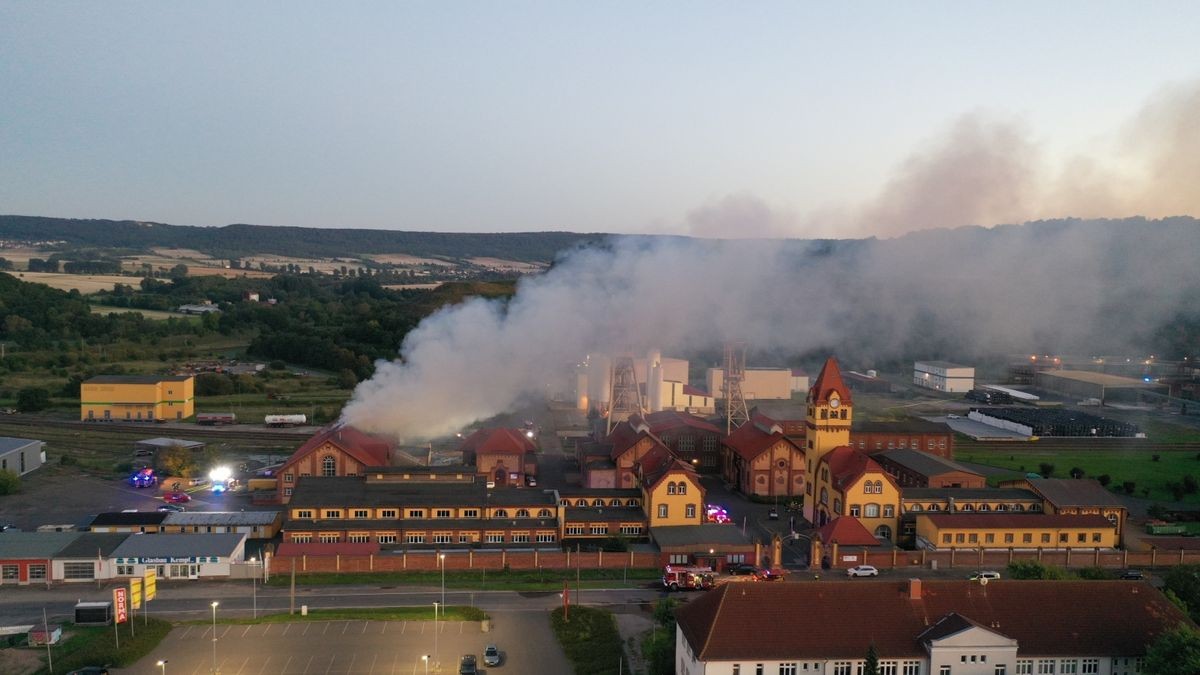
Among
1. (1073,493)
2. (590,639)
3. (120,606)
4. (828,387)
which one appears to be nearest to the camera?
(120,606)

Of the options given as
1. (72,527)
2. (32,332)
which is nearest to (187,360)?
(32,332)

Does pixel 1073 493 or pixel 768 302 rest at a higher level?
pixel 768 302

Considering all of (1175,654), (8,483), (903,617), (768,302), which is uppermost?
(768,302)

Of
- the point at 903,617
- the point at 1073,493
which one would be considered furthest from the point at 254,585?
the point at 1073,493

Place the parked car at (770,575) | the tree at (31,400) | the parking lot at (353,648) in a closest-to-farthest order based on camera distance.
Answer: the parking lot at (353,648) → the parked car at (770,575) → the tree at (31,400)

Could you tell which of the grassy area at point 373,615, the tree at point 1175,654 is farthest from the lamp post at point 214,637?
the tree at point 1175,654

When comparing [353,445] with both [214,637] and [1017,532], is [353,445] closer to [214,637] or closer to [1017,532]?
[214,637]

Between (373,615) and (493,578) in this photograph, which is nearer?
(373,615)

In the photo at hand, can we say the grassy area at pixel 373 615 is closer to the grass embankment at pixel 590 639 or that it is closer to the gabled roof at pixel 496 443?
the grass embankment at pixel 590 639

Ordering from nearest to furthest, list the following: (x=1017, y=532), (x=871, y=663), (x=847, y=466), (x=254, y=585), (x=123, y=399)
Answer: (x=871, y=663) < (x=254, y=585) < (x=1017, y=532) < (x=847, y=466) < (x=123, y=399)
